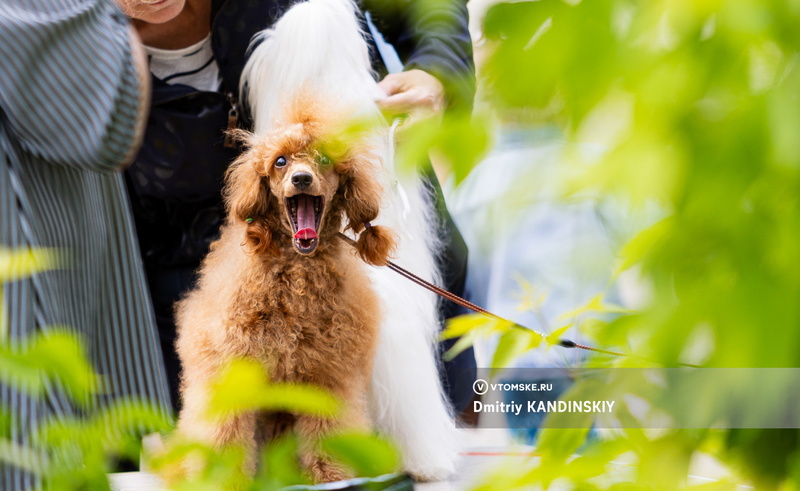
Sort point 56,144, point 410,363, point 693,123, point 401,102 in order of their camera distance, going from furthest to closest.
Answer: point 410,363, point 401,102, point 56,144, point 693,123

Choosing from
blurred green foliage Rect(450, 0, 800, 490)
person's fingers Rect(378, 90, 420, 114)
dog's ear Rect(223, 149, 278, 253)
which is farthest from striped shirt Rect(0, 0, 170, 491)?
blurred green foliage Rect(450, 0, 800, 490)

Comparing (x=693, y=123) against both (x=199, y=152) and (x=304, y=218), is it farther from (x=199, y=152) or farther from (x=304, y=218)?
(x=199, y=152)

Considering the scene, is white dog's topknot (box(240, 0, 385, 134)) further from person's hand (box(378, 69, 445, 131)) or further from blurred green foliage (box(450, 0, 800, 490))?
blurred green foliage (box(450, 0, 800, 490))

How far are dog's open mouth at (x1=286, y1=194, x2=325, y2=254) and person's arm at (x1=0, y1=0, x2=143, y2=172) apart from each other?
6.2 inches

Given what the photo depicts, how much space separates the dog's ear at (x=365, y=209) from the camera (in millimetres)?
726

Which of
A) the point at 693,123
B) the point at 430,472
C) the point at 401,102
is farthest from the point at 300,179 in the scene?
the point at 693,123

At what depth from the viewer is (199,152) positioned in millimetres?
883

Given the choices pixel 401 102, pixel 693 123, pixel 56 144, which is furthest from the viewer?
pixel 401 102

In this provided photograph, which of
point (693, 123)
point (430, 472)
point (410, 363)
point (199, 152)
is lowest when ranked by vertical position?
point (430, 472)

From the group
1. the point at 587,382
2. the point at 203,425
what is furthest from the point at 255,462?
the point at 587,382

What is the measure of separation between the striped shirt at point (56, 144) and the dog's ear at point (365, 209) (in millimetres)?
209

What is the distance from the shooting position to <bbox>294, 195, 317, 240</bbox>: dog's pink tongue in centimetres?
69

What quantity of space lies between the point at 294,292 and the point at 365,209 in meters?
0.11

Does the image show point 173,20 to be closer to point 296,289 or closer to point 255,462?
point 296,289
